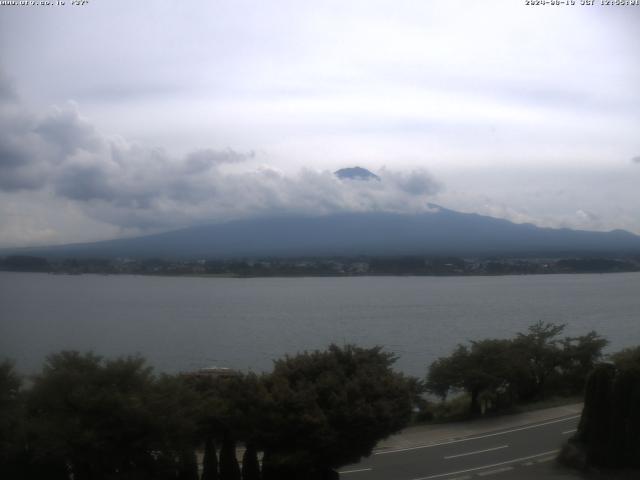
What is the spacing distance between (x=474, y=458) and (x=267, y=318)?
29.8 meters

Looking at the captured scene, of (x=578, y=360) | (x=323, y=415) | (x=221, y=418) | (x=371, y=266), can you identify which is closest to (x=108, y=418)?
(x=221, y=418)

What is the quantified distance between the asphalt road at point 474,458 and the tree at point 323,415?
1.50 metres

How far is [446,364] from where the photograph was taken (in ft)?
54.6

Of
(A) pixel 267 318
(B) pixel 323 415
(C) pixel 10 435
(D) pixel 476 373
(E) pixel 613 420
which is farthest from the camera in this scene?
(A) pixel 267 318

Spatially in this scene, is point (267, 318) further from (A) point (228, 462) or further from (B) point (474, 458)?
(A) point (228, 462)

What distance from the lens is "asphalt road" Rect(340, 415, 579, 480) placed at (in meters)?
10.4

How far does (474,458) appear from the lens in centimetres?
1134

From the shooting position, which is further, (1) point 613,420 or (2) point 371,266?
(2) point 371,266

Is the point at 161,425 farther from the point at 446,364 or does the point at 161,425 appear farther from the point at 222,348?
the point at 222,348

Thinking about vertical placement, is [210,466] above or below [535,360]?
above

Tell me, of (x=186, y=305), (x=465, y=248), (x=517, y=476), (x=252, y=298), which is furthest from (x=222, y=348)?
(x=465, y=248)

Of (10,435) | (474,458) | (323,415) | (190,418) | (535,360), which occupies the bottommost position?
(474,458)

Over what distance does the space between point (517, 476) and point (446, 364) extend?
647 cm

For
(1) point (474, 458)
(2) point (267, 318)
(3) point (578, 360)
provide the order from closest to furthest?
1. (1) point (474, 458)
2. (3) point (578, 360)
3. (2) point (267, 318)
